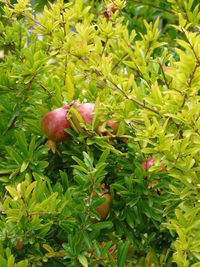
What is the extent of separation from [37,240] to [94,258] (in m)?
0.15

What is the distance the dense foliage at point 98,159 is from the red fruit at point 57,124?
2 cm

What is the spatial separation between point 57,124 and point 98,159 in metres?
0.13

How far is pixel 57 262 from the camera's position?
4.05 ft

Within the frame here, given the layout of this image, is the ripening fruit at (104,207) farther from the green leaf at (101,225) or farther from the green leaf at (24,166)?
the green leaf at (24,166)

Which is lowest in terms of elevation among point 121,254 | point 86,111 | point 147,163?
point 121,254

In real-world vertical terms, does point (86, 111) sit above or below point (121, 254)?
above

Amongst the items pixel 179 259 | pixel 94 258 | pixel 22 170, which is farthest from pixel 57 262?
pixel 179 259

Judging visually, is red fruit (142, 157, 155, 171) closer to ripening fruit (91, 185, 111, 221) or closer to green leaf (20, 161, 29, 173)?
ripening fruit (91, 185, 111, 221)

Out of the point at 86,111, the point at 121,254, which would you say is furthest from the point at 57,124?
the point at 121,254

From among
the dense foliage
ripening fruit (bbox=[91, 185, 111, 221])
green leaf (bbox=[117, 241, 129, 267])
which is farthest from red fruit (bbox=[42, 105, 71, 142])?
green leaf (bbox=[117, 241, 129, 267])

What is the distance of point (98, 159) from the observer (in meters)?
1.28

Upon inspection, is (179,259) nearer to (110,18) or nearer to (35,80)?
(35,80)

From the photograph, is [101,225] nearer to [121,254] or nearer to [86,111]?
[121,254]

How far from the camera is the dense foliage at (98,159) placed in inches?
42.3
